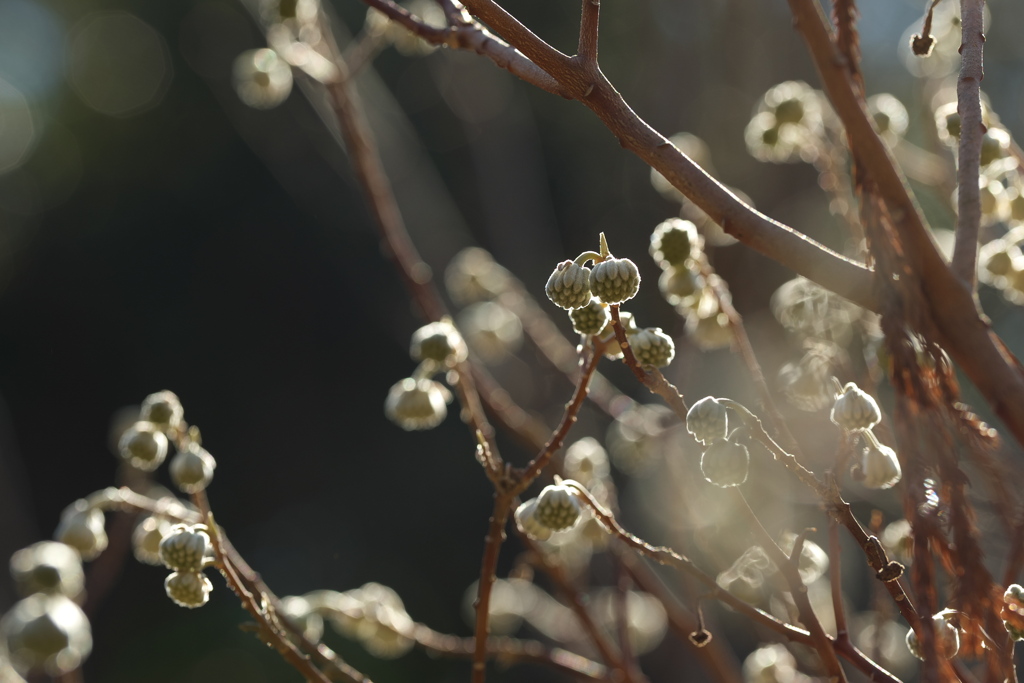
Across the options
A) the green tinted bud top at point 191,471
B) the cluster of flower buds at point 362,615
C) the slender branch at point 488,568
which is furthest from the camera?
the cluster of flower buds at point 362,615

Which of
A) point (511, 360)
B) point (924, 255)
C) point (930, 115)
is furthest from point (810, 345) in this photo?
point (511, 360)

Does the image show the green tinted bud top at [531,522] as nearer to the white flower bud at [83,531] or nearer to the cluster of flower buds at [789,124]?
the white flower bud at [83,531]

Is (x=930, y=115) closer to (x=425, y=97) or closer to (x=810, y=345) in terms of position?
(x=810, y=345)

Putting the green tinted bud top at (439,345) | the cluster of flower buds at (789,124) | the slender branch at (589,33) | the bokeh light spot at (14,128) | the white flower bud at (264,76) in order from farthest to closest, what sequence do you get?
the bokeh light spot at (14,128)
the white flower bud at (264,76)
the cluster of flower buds at (789,124)
the green tinted bud top at (439,345)
the slender branch at (589,33)

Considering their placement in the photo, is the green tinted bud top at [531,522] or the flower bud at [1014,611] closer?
the flower bud at [1014,611]

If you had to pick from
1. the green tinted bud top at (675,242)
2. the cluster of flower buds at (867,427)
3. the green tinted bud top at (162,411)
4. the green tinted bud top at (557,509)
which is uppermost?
the green tinted bud top at (675,242)

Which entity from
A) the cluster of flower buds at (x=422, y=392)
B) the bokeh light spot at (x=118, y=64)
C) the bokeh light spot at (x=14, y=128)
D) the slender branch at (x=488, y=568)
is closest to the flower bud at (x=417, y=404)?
the cluster of flower buds at (x=422, y=392)

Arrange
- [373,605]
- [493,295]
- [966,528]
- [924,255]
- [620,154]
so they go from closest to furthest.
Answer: [966,528], [924,255], [373,605], [493,295], [620,154]
